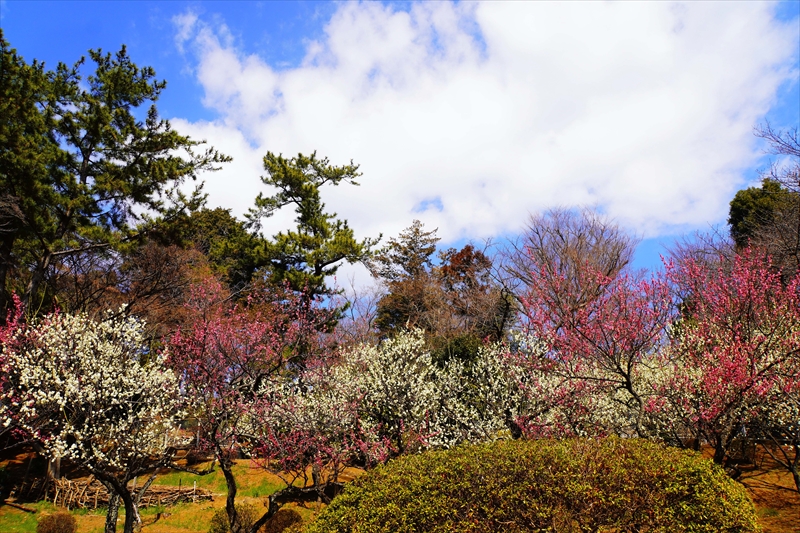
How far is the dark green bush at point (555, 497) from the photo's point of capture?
546 centimetres

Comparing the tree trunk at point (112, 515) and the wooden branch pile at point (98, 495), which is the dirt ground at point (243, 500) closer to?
the wooden branch pile at point (98, 495)

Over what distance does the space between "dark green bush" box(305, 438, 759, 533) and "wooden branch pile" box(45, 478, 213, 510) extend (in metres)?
11.6

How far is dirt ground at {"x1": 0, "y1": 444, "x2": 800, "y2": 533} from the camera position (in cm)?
958

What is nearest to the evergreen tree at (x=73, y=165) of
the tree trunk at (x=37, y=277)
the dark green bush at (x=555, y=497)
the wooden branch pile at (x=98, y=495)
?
the tree trunk at (x=37, y=277)

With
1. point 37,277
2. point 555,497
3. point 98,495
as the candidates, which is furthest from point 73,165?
point 555,497

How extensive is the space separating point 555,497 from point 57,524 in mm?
12919

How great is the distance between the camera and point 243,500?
46.5 ft

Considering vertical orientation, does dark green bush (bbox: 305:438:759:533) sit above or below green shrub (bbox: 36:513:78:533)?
above

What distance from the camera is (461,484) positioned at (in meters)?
5.80

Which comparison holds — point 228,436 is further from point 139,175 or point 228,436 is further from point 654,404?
point 139,175

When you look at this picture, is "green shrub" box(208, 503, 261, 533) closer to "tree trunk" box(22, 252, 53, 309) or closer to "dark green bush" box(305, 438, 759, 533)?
"dark green bush" box(305, 438, 759, 533)

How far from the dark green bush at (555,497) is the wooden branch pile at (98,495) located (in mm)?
11621

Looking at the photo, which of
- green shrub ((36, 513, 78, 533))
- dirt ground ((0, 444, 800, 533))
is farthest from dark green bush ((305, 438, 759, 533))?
green shrub ((36, 513, 78, 533))

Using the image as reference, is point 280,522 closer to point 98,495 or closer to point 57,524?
point 57,524
